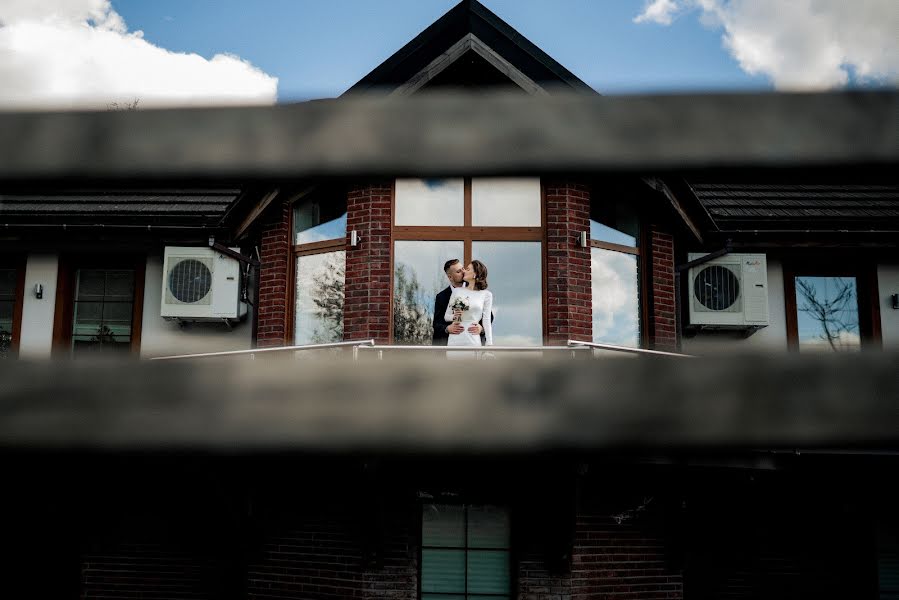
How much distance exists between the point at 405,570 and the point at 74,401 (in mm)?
6829

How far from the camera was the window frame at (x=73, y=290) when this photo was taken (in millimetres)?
8672

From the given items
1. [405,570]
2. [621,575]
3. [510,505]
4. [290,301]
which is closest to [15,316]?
[290,301]

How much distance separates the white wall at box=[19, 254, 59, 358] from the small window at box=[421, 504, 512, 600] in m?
4.90

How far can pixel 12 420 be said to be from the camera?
2.20ft

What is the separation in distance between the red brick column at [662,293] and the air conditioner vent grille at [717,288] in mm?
424

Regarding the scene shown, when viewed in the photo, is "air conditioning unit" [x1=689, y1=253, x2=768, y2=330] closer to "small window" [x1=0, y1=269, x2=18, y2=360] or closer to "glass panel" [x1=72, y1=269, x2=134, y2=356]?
"glass panel" [x1=72, y1=269, x2=134, y2=356]

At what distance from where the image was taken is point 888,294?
28.3 ft

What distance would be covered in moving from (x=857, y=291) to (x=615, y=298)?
3269mm

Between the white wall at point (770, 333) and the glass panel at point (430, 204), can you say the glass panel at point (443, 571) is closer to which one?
the glass panel at point (430, 204)

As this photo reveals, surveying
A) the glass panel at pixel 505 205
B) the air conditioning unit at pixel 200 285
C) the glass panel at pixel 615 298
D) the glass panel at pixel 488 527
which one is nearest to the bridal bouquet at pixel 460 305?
the glass panel at pixel 505 205

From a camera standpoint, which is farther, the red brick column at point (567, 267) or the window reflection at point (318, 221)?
the window reflection at point (318, 221)

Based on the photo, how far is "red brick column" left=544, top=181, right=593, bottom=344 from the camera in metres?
7.05

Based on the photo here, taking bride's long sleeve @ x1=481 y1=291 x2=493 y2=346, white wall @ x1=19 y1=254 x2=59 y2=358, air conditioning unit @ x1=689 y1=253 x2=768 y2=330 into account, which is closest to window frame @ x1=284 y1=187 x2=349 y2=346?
bride's long sleeve @ x1=481 y1=291 x2=493 y2=346

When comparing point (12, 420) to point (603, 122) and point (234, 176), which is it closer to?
point (234, 176)
